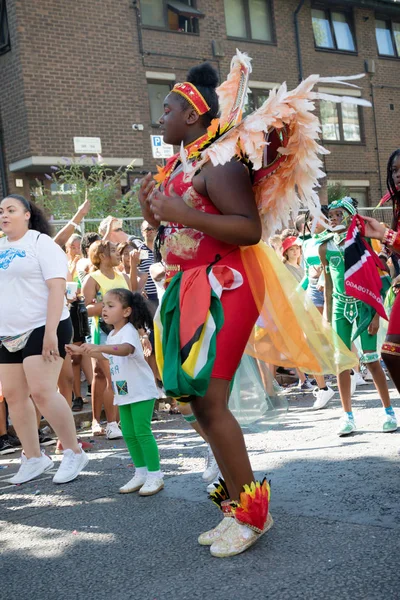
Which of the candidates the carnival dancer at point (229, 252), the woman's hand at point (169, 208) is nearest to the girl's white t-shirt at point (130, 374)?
the carnival dancer at point (229, 252)

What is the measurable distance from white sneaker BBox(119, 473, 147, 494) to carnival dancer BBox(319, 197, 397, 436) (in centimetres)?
178

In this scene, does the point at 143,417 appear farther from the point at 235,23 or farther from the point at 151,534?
the point at 235,23

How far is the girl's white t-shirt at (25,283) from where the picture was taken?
18.6 feet

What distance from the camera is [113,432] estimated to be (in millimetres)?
7492

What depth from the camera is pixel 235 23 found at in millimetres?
21172

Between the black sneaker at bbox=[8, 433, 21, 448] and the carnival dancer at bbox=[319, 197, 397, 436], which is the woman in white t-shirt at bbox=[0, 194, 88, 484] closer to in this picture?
the black sneaker at bbox=[8, 433, 21, 448]

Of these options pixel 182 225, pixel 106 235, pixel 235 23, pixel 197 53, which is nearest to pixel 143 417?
pixel 182 225

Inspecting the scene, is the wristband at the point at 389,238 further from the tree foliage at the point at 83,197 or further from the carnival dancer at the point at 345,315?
the tree foliage at the point at 83,197

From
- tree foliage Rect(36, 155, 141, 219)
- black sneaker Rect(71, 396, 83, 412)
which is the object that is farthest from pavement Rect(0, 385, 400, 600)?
tree foliage Rect(36, 155, 141, 219)

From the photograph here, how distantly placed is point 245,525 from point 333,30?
22.0 metres

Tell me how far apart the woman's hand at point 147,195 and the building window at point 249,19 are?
18.2m

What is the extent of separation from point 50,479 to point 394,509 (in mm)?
2849

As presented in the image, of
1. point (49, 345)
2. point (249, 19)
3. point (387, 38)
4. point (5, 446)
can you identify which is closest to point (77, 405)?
point (5, 446)

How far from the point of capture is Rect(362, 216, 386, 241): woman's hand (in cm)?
446
